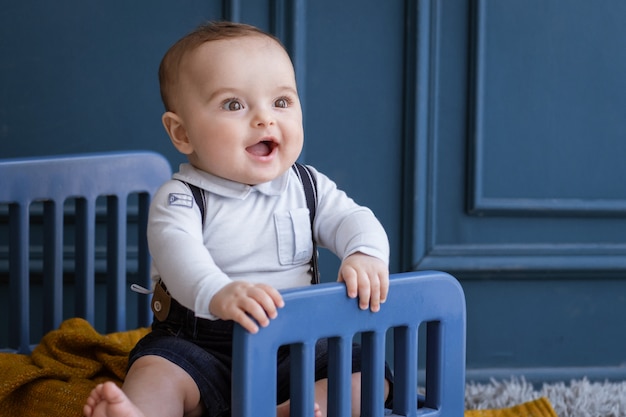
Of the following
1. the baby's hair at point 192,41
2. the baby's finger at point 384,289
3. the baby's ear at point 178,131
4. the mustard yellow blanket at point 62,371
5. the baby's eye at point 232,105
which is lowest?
the mustard yellow blanket at point 62,371

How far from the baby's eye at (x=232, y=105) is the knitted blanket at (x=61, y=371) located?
1.21 feet

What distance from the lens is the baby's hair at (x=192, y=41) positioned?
1001 millimetres

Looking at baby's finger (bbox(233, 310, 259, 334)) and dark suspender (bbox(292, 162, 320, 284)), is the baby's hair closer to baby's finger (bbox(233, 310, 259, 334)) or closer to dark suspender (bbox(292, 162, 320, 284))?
dark suspender (bbox(292, 162, 320, 284))

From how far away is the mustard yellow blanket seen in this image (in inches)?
40.8

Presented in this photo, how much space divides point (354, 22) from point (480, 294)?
1.97ft

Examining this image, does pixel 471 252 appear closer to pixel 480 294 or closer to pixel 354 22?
pixel 480 294

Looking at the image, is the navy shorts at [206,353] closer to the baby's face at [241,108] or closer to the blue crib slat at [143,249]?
the baby's face at [241,108]

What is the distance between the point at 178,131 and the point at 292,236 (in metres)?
0.18

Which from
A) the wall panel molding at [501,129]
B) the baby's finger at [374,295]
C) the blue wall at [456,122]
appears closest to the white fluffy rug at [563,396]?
the blue wall at [456,122]

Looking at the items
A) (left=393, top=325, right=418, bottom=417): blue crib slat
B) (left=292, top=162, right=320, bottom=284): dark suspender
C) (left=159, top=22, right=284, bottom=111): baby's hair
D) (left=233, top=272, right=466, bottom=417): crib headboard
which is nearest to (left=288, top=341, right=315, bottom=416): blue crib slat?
(left=233, top=272, right=466, bottom=417): crib headboard

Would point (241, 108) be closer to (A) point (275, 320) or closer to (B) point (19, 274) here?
(A) point (275, 320)

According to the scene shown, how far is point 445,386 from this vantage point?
3.15 feet

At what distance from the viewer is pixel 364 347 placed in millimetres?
902

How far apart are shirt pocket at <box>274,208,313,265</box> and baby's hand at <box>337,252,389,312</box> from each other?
0.13m
